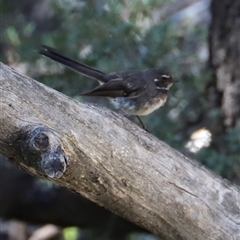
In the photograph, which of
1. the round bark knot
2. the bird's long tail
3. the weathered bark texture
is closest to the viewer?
the round bark knot

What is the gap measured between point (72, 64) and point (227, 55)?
1493mm

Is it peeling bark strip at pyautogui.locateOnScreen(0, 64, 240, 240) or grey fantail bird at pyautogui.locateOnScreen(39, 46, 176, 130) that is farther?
grey fantail bird at pyautogui.locateOnScreen(39, 46, 176, 130)

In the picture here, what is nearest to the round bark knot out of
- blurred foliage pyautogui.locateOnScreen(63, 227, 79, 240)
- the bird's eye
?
the bird's eye

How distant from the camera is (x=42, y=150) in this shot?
9.66ft

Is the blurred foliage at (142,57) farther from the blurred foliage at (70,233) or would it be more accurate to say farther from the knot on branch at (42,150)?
the knot on branch at (42,150)

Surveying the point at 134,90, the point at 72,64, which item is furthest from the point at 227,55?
the point at 72,64

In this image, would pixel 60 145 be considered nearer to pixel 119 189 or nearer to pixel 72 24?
pixel 119 189

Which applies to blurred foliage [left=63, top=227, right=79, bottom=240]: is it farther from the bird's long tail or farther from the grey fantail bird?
the bird's long tail

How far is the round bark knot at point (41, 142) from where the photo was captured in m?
2.94

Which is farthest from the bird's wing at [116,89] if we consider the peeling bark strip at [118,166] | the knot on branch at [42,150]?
the knot on branch at [42,150]

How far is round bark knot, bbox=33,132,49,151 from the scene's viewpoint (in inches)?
116

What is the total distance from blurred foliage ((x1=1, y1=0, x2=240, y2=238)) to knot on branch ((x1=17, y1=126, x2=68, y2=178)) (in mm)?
2207

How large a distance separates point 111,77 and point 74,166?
1818 mm

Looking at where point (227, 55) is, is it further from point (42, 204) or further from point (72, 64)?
point (42, 204)
